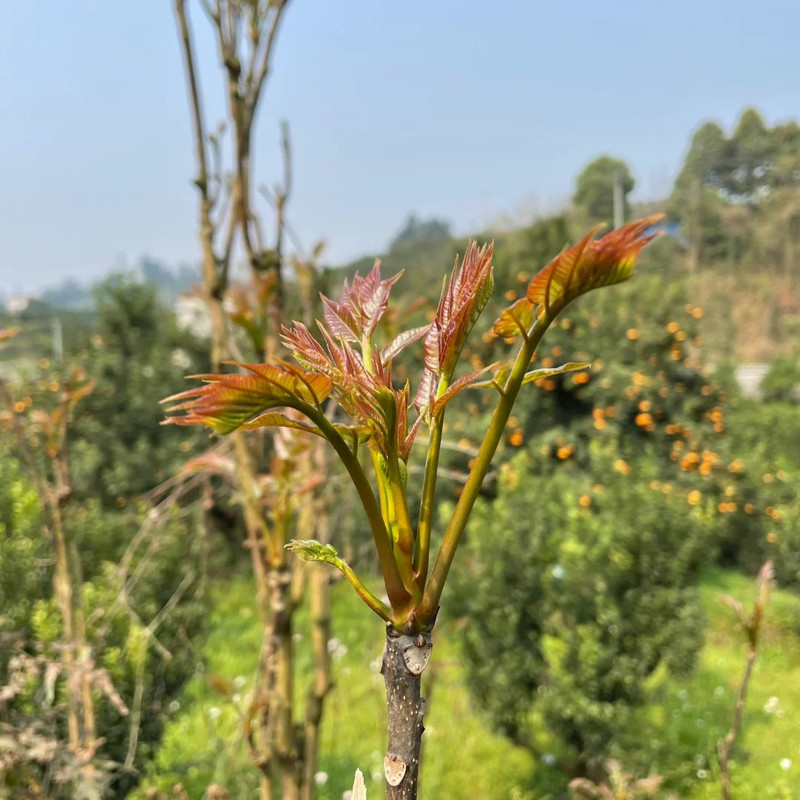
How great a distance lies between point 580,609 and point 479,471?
2297 millimetres

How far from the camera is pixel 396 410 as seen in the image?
42cm

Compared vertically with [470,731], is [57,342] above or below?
above

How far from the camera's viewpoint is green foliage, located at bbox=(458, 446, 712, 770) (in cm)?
238

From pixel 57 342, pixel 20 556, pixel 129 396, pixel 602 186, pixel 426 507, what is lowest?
pixel 20 556

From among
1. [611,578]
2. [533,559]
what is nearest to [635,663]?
[611,578]

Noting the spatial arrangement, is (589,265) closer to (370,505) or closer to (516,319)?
(516,319)

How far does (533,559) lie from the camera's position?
2.65m

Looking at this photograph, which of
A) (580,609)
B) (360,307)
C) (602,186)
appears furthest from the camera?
(602,186)

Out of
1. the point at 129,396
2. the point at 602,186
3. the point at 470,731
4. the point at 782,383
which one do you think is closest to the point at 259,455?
the point at 470,731

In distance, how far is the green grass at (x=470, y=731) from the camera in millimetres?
2482

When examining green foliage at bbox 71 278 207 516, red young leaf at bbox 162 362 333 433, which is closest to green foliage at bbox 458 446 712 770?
red young leaf at bbox 162 362 333 433

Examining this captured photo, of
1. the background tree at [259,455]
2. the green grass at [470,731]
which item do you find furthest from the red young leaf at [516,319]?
the green grass at [470,731]

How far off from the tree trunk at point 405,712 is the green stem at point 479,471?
0.06 ft

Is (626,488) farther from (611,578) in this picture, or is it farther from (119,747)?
(119,747)
